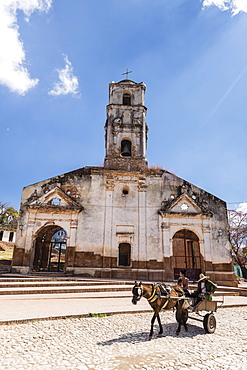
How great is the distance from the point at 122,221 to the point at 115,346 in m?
13.1

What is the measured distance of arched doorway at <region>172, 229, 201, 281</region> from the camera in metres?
18.3

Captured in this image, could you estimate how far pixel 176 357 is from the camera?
188 inches

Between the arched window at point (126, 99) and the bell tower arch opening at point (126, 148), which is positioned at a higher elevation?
the arched window at point (126, 99)

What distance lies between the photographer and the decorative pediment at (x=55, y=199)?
1801 centimetres

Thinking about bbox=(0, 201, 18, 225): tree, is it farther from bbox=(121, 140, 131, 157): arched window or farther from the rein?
the rein

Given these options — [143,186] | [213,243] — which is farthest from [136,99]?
[213,243]

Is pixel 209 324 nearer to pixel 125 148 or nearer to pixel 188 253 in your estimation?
pixel 125 148

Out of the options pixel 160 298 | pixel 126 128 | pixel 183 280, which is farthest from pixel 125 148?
pixel 160 298

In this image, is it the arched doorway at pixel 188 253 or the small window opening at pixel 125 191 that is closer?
the arched doorway at pixel 188 253

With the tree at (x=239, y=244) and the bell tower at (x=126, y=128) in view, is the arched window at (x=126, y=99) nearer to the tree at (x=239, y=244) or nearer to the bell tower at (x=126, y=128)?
the bell tower at (x=126, y=128)

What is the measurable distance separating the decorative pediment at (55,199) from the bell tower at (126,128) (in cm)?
417

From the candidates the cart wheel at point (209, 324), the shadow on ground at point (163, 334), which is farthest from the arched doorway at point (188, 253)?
the cart wheel at point (209, 324)

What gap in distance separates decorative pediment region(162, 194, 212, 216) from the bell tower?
12.7 ft

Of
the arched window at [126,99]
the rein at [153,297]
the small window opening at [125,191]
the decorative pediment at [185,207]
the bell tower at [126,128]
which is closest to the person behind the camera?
the rein at [153,297]
